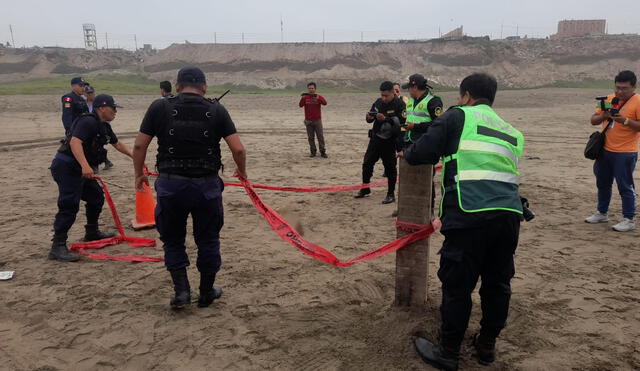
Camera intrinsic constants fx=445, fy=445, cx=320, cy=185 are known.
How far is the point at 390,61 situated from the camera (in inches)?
1770

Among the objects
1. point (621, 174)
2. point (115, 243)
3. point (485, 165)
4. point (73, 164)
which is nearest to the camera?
point (485, 165)

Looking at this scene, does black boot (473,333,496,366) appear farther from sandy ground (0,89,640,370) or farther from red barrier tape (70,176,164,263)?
red barrier tape (70,176,164,263)

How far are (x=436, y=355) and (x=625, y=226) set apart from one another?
4.25 metres

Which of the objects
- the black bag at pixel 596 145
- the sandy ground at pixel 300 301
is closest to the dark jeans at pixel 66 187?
the sandy ground at pixel 300 301

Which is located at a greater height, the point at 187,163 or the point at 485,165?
the point at 485,165

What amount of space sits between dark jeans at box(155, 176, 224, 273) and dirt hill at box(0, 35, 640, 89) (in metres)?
36.0

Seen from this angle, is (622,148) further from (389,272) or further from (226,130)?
(226,130)

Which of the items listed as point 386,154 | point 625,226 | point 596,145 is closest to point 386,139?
point 386,154

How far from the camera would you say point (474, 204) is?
2.79 metres

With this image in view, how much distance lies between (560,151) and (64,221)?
38.0 ft

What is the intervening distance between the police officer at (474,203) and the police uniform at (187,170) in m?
1.69

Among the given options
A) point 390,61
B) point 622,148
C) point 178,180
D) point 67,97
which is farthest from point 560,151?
point 390,61

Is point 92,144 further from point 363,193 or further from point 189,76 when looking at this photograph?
point 363,193

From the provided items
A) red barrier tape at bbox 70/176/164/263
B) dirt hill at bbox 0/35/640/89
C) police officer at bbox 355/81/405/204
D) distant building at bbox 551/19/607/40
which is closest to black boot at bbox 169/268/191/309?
red barrier tape at bbox 70/176/164/263
